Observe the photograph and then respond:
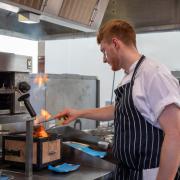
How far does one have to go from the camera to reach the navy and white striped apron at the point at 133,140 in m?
1.51

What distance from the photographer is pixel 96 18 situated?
2404 mm

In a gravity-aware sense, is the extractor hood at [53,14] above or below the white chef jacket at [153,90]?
above

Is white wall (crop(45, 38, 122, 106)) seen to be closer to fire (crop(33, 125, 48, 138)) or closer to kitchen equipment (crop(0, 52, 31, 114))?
fire (crop(33, 125, 48, 138))

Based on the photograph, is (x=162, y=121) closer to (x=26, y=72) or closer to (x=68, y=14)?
(x=26, y=72)

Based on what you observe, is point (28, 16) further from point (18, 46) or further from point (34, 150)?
point (18, 46)

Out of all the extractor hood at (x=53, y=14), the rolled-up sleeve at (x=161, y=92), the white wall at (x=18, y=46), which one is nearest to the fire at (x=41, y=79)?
the extractor hood at (x=53, y=14)

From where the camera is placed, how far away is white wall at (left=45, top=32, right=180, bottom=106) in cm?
338

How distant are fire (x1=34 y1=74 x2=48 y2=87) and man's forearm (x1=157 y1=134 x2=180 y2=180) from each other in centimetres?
143

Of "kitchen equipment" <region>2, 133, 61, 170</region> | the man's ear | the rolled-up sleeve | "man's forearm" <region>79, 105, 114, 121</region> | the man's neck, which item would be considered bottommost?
"kitchen equipment" <region>2, 133, 61, 170</region>

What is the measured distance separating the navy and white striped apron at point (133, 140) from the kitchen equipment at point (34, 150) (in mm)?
372

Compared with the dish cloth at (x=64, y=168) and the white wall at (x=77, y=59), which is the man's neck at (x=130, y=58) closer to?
the dish cloth at (x=64, y=168)

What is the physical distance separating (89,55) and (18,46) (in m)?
1.25

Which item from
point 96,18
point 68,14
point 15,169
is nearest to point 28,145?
point 15,169

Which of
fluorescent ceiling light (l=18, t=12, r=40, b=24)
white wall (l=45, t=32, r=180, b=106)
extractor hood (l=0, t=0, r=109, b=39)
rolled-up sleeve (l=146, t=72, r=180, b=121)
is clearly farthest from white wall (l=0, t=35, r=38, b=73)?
rolled-up sleeve (l=146, t=72, r=180, b=121)
